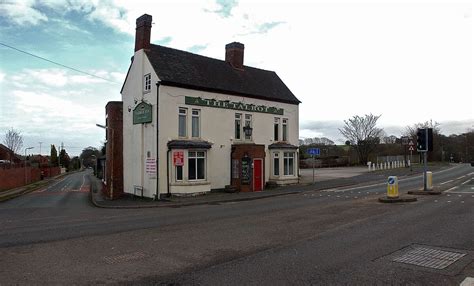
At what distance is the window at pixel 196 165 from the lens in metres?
25.1

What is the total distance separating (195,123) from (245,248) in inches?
702

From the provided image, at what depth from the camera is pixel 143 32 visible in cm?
2611

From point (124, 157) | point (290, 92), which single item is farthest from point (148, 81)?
point (290, 92)

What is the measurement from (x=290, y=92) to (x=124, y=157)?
47.9ft

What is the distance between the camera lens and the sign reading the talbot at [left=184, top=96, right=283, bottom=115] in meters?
25.9

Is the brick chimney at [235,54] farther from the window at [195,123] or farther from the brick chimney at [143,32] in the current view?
the brick chimney at [143,32]

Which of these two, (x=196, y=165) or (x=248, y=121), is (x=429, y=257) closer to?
(x=196, y=165)

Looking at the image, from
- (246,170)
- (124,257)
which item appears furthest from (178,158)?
(124,257)

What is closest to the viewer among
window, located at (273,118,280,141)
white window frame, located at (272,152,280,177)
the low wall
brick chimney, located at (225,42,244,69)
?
white window frame, located at (272,152,280,177)

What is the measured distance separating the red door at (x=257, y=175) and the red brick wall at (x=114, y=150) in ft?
30.8

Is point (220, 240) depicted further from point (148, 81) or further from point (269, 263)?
point (148, 81)

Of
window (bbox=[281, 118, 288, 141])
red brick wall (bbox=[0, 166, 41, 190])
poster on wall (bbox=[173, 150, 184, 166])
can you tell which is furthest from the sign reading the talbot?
red brick wall (bbox=[0, 166, 41, 190])

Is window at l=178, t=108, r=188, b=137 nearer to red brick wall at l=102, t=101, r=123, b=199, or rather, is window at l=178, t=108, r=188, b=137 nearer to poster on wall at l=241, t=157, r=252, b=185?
poster on wall at l=241, t=157, r=252, b=185

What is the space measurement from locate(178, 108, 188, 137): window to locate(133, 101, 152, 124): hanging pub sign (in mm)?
1888
